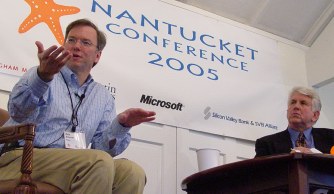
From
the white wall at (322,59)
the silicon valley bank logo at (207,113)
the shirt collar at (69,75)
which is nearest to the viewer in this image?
the shirt collar at (69,75)

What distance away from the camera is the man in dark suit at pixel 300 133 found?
7.87ft

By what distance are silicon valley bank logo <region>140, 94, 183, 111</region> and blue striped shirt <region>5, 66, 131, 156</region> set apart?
2.28ft

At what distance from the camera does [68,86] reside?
5.99 ft

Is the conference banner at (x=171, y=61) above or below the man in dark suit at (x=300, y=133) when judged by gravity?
above

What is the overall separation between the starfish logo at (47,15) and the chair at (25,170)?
3.58 feet

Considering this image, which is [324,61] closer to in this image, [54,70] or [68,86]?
[68,86]

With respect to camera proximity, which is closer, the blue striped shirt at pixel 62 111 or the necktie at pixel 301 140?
the blue striped shirt at pixel 62 111

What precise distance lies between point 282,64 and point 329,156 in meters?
2.01

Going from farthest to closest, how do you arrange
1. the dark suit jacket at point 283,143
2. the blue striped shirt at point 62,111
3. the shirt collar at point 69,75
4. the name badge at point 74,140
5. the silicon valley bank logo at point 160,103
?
1. the silicon valley bank logo at point 160,103
2. the dark suit jacket at point 283,143
3. the shirt collar at point 69,75
4. the name badge at point 74,140
5. the blue striped shirt at point 62,111

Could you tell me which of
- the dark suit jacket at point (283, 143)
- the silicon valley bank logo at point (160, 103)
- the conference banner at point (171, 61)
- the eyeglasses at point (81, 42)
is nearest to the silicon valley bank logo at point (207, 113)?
the conference banner at point (171, 61)

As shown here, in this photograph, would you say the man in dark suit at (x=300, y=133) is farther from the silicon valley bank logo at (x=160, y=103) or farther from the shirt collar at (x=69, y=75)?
the shirt collar at (x=69, y=75)

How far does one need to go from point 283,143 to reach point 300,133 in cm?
20

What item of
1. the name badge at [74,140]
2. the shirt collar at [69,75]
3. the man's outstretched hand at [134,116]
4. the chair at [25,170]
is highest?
the shirt collar at [69,75]

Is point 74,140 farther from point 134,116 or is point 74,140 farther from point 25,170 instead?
Result: point 25,170
